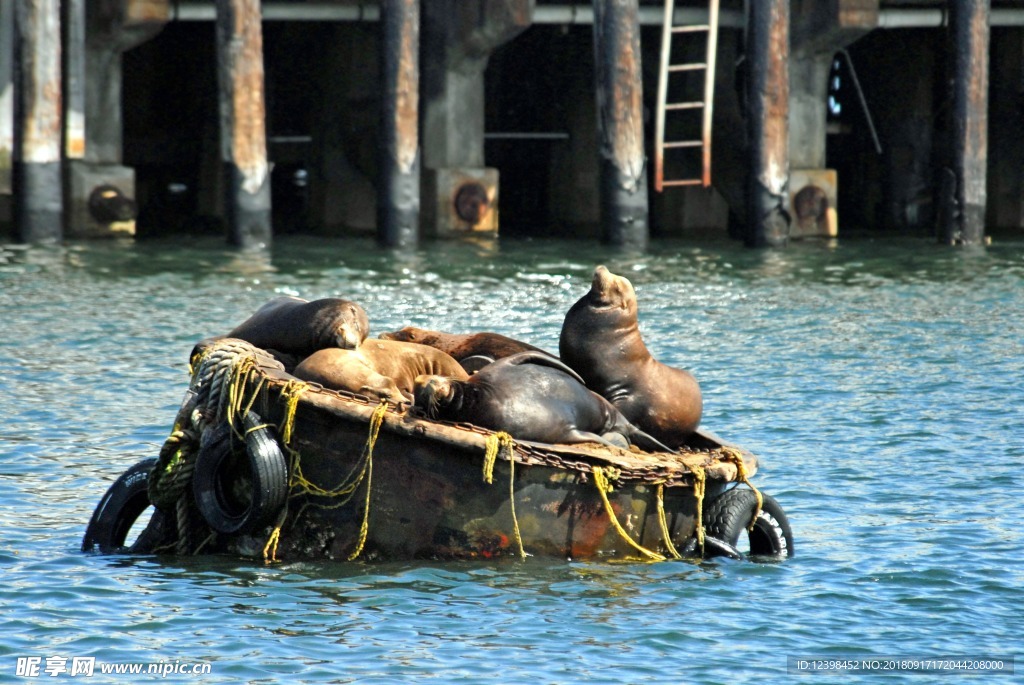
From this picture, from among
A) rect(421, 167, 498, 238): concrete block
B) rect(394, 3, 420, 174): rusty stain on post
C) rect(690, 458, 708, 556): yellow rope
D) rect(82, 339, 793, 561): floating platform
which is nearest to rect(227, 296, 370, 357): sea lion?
rect(82, 339, 793, 561): floating platform

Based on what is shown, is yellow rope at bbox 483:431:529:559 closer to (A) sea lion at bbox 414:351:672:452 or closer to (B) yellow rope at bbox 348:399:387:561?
(A) sea lion at bbox 414:351:672:452

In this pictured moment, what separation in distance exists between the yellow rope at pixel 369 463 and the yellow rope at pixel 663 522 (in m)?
1.35

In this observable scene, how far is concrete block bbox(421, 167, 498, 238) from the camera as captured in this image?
22.9m

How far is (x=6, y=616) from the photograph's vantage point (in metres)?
7.75

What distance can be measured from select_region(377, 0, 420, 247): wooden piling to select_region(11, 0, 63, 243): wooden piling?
3.63 m

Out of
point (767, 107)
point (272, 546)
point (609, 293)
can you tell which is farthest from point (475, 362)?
point (767, 107)

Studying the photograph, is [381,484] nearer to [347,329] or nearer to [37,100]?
[347,329]

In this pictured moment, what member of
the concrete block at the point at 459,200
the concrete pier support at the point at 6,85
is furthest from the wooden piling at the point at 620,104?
the concrete pier support at the point at 6,85

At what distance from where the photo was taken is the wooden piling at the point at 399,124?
20.5 meters

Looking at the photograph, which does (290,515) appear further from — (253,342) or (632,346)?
(632,346)

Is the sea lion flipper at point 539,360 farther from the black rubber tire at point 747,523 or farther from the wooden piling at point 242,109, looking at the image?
the wooden piling at point 242,109

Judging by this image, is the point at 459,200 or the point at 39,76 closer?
the point at 39,76

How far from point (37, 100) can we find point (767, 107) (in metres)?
8.33

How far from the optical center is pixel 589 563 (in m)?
8.54
